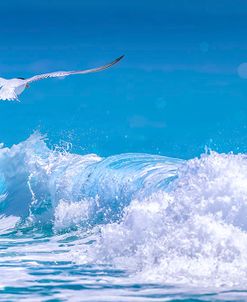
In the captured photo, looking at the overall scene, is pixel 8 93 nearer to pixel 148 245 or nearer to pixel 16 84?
pixel 16 84

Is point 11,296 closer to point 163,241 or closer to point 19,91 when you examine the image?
point 163,241

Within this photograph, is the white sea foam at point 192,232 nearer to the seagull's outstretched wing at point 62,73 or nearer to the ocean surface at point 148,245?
the ocean surface at point 148,245

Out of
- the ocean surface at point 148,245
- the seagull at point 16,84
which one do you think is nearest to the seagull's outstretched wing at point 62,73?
the seagull at point 16,84

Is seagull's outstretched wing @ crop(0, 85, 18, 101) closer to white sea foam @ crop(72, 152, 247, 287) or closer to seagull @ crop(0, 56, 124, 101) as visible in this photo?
seagull @ crop(0, 56, 124, 101)

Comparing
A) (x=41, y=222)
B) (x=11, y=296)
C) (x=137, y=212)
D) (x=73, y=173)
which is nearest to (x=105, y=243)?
(x=137, y=212)

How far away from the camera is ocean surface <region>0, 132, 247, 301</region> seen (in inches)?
283

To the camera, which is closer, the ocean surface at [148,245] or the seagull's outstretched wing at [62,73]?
the ocean surface at [148,245]

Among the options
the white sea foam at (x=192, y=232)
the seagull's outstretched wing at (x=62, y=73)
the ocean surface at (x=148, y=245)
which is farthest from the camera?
the seagull's outstretched wing at (x=62, y=73)

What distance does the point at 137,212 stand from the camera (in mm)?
10086

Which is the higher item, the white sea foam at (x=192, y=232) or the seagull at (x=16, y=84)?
the seagull at (x=16, y=84)

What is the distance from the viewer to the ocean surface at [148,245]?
23.6ft

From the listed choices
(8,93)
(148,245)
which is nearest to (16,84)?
(8,93)

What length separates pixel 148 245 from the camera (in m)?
8.85

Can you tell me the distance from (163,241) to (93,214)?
666 centimetres
